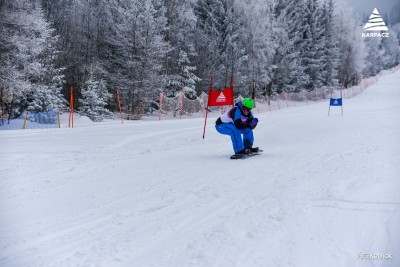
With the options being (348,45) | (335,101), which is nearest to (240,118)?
(335,101)

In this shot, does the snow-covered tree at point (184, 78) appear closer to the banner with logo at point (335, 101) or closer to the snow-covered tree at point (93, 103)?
the snow-covered tree at point (93, 103)

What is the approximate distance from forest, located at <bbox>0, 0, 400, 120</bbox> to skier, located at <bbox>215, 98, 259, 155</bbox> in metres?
12.0

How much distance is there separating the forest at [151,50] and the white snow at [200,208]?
12.2 m

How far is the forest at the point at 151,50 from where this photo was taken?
62.6ft

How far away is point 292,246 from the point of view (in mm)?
3342

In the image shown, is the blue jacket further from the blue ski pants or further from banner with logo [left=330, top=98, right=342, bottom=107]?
banner with logo [left=330, top=98, right=342, bottom=107]

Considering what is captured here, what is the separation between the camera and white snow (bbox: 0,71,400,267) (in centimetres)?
327

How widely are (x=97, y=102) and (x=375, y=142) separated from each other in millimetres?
18359

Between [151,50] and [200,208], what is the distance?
24.8 meters

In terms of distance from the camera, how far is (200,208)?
452 centimetres

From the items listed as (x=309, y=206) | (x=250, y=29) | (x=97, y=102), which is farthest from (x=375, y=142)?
(x=250, y=29)

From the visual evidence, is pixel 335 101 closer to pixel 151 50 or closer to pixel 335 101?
pixel 335 101

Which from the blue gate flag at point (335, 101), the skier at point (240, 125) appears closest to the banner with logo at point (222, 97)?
the skier at point (240, 125)

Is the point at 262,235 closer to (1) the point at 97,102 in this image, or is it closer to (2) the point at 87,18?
(1) the point at 97,102
